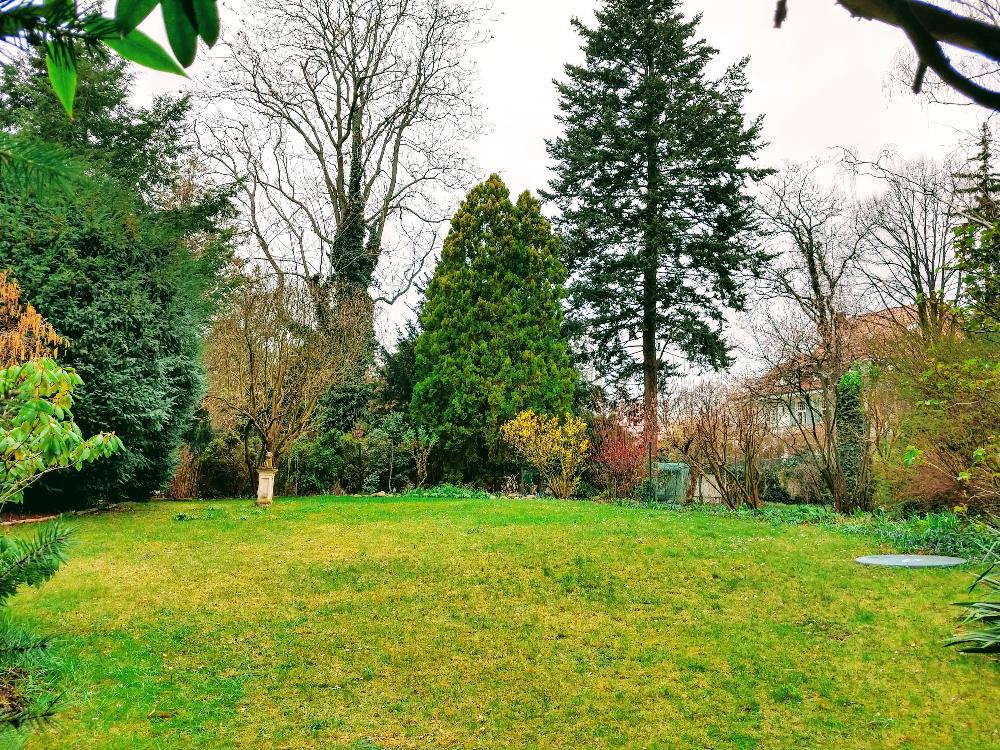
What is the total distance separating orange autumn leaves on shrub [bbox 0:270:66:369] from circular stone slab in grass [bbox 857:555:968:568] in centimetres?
900

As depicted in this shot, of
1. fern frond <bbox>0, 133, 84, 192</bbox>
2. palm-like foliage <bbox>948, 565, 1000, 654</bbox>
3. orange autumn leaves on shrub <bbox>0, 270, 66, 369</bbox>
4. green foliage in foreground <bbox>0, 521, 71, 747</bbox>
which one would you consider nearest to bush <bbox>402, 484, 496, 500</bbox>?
orange autumn leaves on shrub <bbox>0, 270, 66, 369</bbox>

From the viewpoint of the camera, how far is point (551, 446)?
553 inches

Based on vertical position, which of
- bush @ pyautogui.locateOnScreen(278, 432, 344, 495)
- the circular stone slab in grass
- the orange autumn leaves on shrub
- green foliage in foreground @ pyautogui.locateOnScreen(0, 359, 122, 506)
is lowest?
the circular stone slab in grass

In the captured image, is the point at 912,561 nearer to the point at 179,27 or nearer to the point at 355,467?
the point at 179,27

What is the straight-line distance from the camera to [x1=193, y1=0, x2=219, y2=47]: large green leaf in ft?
1.32

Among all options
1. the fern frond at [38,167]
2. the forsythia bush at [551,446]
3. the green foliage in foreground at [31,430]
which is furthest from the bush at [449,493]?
the fern frond at [38,167]

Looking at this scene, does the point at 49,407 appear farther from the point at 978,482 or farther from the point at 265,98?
the point at 265,98

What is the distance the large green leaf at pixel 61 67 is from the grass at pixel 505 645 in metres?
2.54

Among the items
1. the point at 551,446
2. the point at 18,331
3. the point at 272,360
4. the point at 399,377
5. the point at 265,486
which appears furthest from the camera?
the point at 399,377

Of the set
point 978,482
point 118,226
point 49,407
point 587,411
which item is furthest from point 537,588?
point 587,411

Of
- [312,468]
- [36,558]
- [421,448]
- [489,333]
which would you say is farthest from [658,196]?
[36,558]

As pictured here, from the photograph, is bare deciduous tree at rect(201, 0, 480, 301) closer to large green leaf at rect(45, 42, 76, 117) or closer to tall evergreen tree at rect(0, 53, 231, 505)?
tall evergreen tree at rect(0, 53, 231, 505)

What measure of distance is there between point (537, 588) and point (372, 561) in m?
2.06

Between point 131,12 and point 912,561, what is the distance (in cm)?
841
